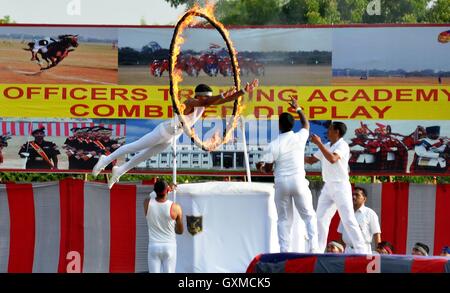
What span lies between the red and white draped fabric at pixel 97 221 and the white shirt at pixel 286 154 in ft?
16.8

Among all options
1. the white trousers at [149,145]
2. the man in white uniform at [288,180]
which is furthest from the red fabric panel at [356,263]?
the white trousers at [149,145]

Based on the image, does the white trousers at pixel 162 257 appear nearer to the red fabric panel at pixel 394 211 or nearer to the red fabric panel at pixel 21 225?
the red fabric panel at pixel 394 211

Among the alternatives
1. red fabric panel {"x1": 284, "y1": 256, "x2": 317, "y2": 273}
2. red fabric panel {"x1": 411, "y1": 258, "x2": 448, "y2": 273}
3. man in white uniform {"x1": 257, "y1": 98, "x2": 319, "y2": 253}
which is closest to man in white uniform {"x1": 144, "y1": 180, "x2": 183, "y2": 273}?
man in white uniform {"x1": 257, "y1": 98, "x2": 319, "y2": 253}

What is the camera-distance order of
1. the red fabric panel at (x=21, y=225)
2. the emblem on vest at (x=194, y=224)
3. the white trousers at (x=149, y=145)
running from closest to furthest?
the emblem on vest at (x=194, y=224) → the white trousers at (x=149, y=145) → the red fabric panel at (x=21, y=225)

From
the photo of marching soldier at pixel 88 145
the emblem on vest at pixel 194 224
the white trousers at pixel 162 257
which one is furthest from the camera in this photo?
the photo of marching soldier at pixel 88 145

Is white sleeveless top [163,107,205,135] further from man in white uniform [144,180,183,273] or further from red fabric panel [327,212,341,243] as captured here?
red fabric panel [327,212,341,243]

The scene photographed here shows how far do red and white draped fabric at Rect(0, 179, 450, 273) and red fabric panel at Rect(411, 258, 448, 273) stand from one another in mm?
9395

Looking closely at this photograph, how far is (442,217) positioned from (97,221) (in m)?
5.47

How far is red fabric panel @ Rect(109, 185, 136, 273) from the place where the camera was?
20422 mm

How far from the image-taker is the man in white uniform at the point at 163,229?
48.6 ft

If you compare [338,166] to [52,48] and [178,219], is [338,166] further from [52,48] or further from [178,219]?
[52,48]

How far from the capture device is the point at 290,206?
15148 millimetres

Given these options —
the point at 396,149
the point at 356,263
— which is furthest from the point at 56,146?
the point at 356,263

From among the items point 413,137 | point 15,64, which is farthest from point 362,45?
point 15,64
